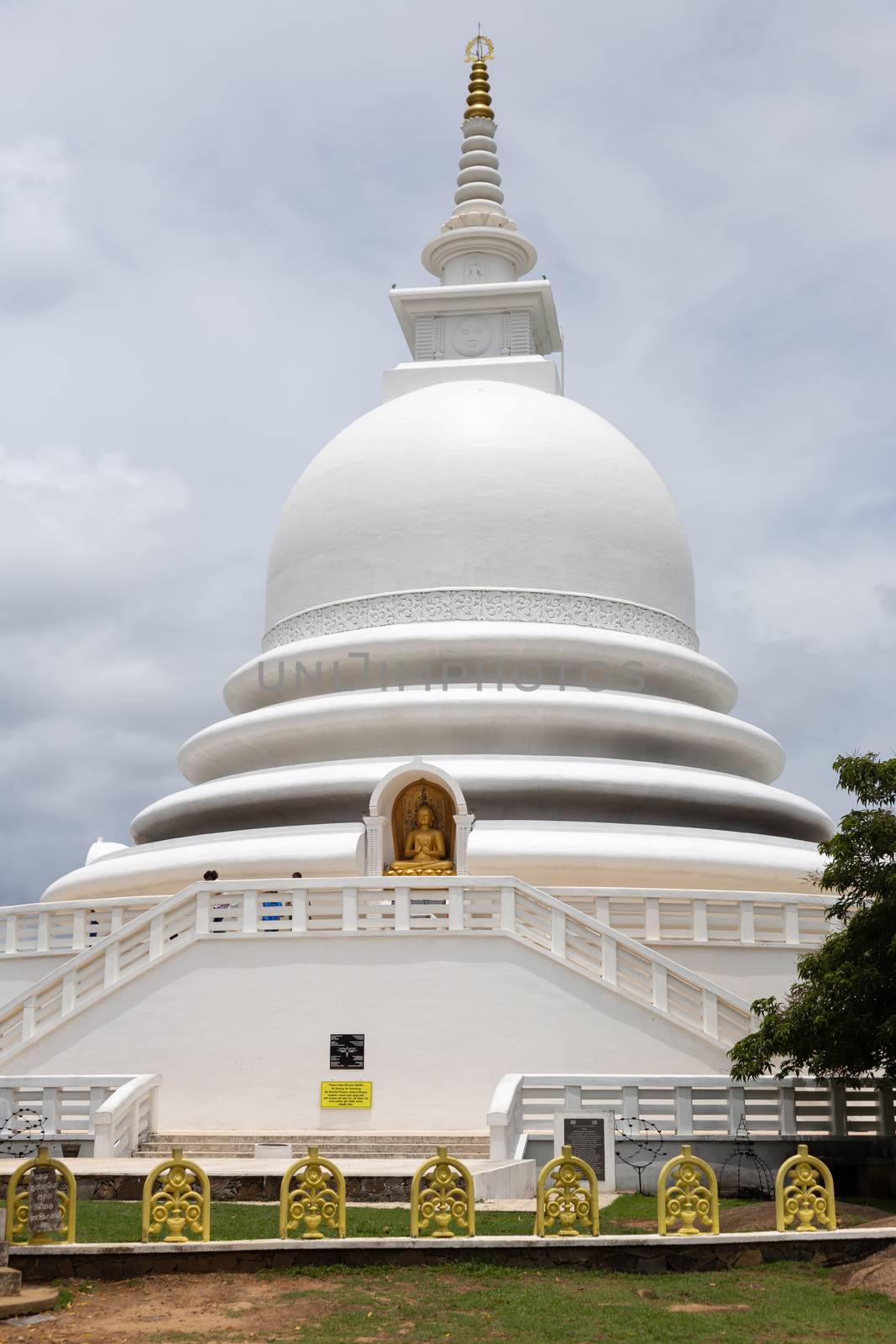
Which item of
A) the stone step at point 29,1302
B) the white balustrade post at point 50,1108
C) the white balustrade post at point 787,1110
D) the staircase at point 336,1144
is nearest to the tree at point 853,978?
the white balustrade post at point 787,1110

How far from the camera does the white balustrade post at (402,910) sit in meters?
19.6

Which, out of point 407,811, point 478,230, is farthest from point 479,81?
point 407,811

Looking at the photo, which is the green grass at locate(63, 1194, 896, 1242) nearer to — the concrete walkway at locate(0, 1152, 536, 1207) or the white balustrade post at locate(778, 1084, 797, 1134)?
the concrete walkway at locate(0, 1152, 536, 1207)

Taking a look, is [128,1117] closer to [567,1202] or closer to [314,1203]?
[314,1203]

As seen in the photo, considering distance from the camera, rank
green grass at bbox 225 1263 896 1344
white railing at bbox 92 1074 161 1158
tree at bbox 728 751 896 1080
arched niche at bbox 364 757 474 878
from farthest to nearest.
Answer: arched niche at bbox 364 757 474 878
white railing at bbox 92 1074 161 1158
tree at bbox 728 751 896 1080
green grass at bbox 225 1263 896 1344

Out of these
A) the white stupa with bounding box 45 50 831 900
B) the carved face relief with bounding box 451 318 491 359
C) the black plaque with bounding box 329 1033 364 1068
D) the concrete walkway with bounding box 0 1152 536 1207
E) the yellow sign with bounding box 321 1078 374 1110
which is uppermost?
the carved face relief with bounding box 451 318 491 359

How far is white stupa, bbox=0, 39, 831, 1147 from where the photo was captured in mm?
19281

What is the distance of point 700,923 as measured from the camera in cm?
2166

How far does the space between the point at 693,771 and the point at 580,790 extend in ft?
7.94

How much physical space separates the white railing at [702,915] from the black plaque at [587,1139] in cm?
512

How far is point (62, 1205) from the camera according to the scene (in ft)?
37.1

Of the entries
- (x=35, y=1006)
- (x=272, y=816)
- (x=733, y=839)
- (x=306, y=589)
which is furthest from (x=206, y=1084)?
(x=306, y=589)

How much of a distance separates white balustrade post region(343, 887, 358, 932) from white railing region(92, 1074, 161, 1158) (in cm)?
282

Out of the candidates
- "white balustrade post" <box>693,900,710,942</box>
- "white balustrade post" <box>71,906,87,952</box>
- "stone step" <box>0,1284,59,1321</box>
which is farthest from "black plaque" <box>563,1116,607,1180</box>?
"white balustrade post" <box>71,906,87,952</box>
